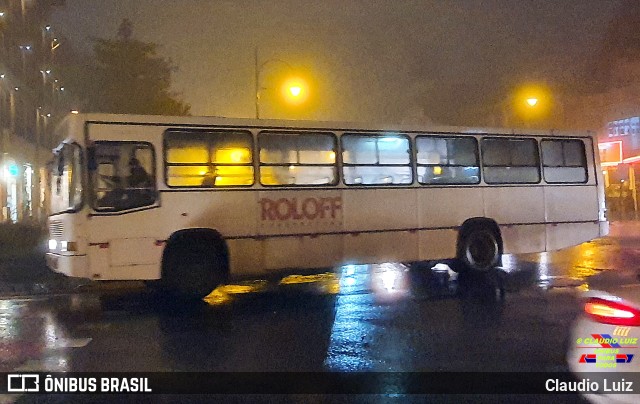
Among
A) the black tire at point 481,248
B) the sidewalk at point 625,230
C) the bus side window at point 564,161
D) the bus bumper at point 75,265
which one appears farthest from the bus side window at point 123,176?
the sidewalk at point 625,230

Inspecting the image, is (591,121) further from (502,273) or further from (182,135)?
(182,135)

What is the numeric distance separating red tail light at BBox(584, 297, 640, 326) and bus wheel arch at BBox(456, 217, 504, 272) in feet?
28.1

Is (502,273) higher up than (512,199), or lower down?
lower down

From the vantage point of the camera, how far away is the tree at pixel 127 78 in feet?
107

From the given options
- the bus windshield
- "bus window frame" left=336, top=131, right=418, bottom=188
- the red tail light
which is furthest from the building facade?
the red tail light

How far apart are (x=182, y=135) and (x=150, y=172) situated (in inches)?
33.7

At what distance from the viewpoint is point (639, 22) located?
53156mm

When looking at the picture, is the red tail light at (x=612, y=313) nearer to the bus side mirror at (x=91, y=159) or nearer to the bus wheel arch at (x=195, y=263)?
the bus wheel arch at (x=195, y=263)

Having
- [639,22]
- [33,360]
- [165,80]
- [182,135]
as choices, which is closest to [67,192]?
[182,135]

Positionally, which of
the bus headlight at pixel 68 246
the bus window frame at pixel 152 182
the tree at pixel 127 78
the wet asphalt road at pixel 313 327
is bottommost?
the wet asphalt road at pixel 313 327

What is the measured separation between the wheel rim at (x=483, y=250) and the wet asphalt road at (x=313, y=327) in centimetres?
31

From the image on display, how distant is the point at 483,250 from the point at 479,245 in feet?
0.44

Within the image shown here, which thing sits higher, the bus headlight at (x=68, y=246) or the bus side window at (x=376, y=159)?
the bus side window at (x=376, y=159)

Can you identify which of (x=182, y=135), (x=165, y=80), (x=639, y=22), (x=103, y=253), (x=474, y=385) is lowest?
(x=474, y=385)
